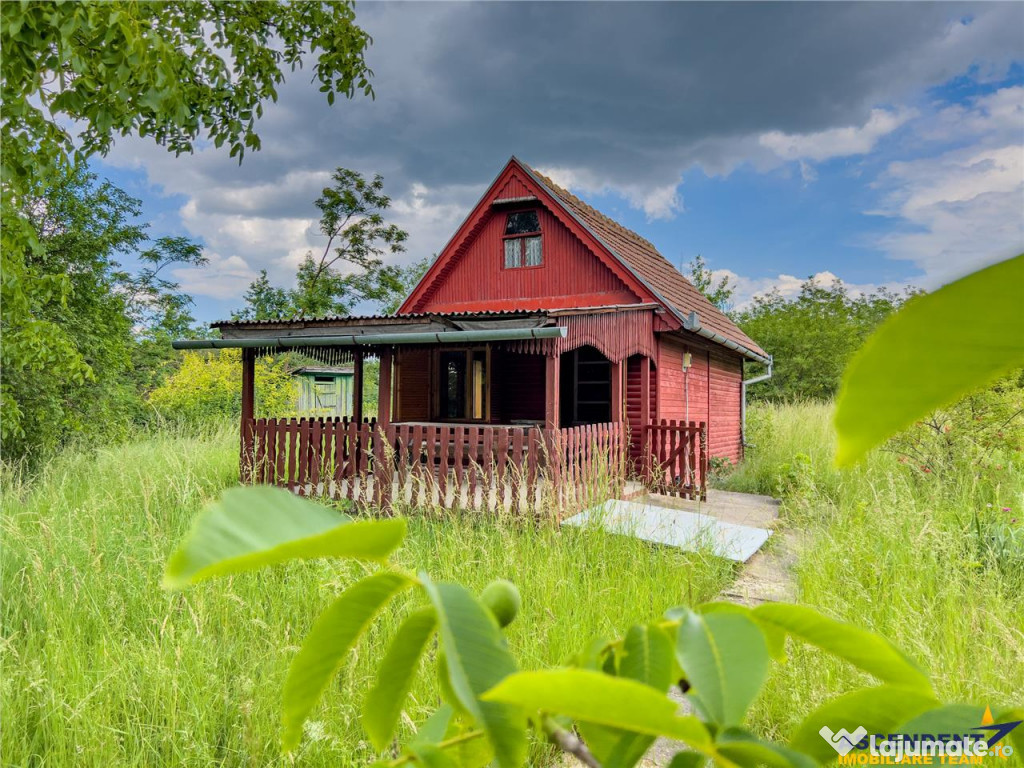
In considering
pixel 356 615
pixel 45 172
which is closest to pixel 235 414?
pixel 45 172

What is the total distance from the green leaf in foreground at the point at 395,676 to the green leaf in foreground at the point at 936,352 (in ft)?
0.93

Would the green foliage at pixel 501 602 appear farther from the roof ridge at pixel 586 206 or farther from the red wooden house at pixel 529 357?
the roof ridge at pixel 586 206

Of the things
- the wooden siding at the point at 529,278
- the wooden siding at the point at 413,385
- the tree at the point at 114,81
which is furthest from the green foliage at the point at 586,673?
the wooden siding at the point at 413,385

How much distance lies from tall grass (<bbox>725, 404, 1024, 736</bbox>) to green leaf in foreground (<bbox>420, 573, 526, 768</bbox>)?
275 mm

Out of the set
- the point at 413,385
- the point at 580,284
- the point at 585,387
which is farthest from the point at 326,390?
the point at 580,284

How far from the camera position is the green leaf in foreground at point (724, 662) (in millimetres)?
332

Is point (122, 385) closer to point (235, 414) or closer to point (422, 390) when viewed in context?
point (422, 390)

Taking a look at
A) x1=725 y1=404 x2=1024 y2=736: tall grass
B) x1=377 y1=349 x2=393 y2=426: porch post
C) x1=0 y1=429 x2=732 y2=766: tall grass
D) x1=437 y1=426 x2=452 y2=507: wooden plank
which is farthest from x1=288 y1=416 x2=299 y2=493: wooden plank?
x1=725 y1=404 x2=1024 y2=736: tall grass

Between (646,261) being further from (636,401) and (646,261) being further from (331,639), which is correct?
(331,639)

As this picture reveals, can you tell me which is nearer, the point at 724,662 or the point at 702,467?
the point at 724,662

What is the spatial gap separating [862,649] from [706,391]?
1284cm

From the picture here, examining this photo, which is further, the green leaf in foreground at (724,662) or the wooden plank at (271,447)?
the wooden plank at (271,447)

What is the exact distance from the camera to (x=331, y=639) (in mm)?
407

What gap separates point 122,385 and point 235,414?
8.30 meters
